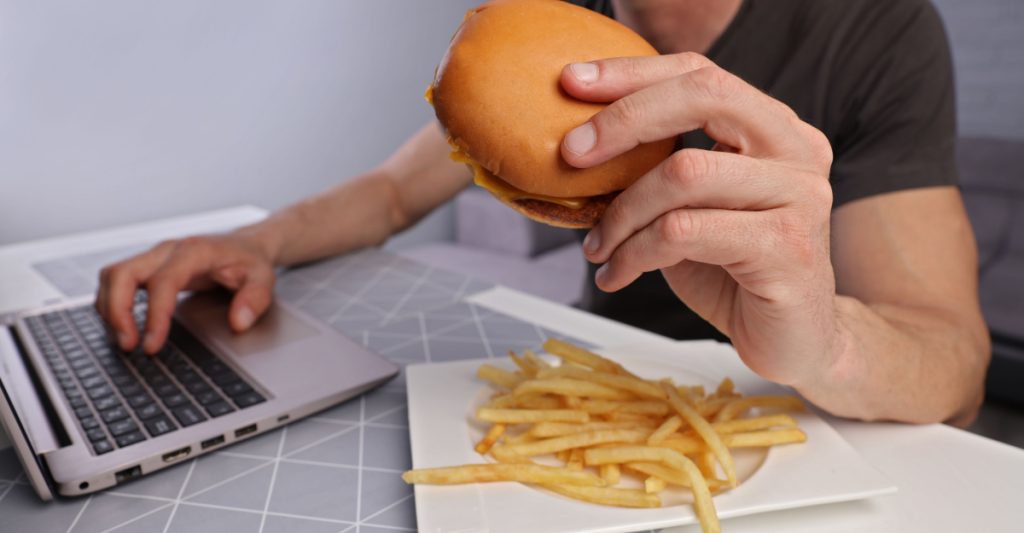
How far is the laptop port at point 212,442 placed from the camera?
92 cm

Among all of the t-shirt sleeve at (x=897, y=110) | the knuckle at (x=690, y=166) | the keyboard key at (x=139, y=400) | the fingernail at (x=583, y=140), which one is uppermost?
the fingernail at (x=583, y=140)

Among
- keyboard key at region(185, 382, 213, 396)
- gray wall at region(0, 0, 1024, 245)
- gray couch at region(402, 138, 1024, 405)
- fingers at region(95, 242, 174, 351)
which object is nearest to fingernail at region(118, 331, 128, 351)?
fingers at region(95, 242, 174, 351)

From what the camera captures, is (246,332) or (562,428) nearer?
(562,428)

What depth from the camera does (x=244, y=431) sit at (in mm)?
954

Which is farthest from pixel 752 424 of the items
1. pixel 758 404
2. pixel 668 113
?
pixel 668 113

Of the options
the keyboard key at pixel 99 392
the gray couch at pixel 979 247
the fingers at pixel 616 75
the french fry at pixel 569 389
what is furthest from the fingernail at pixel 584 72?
the gray couch at pixel 979 247

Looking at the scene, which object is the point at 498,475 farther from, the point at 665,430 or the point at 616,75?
the point at 616,75

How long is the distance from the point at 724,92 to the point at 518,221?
11.6ft

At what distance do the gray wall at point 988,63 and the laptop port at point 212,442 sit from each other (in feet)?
14.2

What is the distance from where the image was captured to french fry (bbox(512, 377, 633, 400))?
880 millimetres

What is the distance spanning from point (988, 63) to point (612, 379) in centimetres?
409

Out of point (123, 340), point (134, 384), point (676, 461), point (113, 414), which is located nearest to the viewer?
point (676, 461)

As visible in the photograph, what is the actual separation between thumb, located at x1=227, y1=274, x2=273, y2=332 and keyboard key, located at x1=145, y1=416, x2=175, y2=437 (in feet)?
1.11

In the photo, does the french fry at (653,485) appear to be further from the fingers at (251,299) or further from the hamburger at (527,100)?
the fingers at (251,299)
